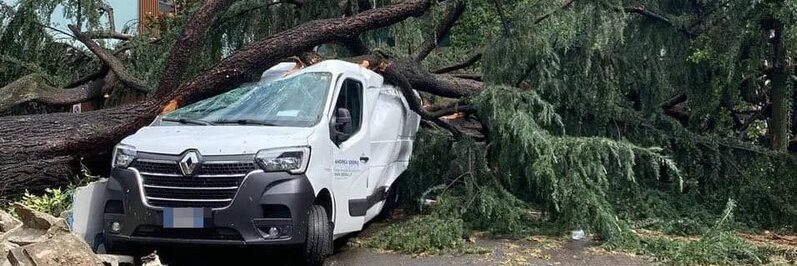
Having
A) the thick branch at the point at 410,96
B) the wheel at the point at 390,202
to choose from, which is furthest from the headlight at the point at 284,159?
the thick branch at the point at 410,96

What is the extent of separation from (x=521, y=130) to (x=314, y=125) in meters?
2.13

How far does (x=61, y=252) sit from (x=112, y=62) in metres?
6.48

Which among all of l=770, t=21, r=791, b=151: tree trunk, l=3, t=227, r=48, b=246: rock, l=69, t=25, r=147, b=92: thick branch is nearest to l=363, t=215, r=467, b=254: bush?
l=3, t=227, r=48, b=246: rock

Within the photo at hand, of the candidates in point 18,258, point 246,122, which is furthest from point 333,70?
point 18,258

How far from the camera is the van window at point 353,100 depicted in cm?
662

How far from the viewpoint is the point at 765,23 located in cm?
810

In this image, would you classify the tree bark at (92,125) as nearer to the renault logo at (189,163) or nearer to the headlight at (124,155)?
the headlight at (124,155)

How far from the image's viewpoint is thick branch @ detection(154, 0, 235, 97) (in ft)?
25.3

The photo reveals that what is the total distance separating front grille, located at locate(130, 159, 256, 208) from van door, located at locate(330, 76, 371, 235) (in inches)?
35.8

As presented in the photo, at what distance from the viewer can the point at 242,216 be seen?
536 cm

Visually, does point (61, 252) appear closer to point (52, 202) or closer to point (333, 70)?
point (52, 202)

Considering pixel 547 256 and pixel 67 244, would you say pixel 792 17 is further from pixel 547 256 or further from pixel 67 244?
pixel 67 244

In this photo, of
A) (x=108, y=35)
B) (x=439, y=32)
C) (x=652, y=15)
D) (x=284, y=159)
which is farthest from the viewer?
(x=108, y=35)

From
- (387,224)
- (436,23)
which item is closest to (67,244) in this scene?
(387,224)
